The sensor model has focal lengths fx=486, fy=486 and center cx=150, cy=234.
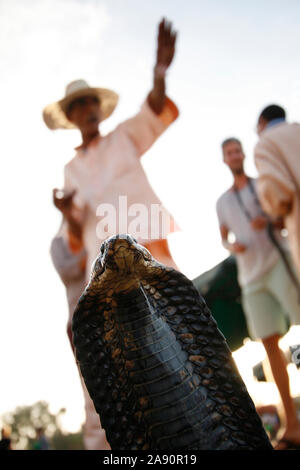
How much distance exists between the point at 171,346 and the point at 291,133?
7.71 ft

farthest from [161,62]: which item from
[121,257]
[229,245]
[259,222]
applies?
[121,257]

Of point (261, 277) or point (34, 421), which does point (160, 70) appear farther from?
point (34, 421)

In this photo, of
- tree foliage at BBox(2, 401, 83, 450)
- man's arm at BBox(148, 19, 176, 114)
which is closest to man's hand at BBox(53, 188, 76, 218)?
man's arm at BBox(148, 19, 176, 114)

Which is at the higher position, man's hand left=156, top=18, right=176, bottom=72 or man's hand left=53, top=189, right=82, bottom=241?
man's hand left=156, top=18, right=176, bottom=72

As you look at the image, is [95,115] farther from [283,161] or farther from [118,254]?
[118,254]

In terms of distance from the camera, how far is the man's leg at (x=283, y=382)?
295cm

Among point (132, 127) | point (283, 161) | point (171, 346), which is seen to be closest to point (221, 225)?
point (283, 161)

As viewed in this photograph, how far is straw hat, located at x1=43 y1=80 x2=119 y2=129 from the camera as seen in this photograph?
12.1 feet

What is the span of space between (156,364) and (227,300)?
3.39 meters

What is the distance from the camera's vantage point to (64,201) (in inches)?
121

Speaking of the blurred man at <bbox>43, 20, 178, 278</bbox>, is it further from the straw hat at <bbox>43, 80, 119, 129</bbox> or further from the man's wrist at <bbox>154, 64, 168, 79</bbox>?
the straw hat at <bbox>43, 80, 119, 129</bbox>
